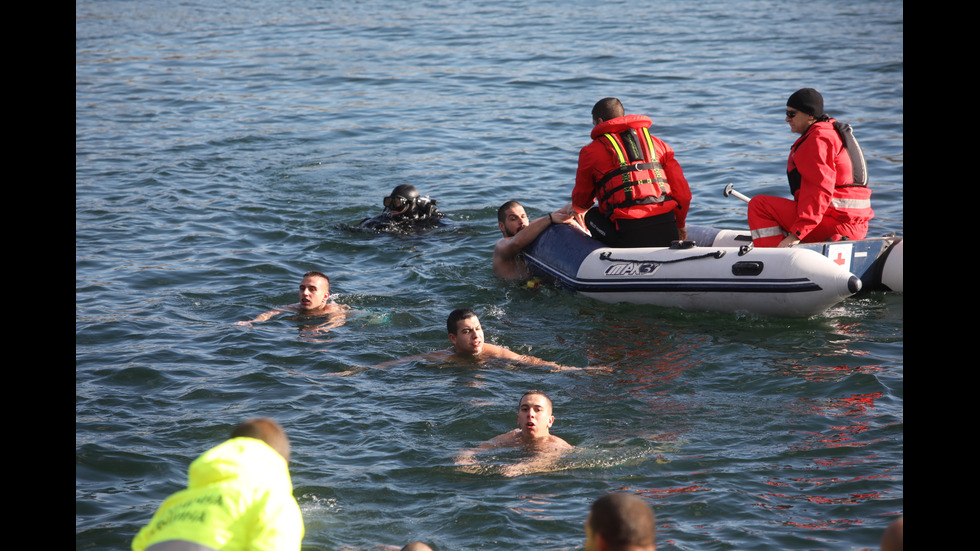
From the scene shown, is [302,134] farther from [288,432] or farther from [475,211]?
[288,432]

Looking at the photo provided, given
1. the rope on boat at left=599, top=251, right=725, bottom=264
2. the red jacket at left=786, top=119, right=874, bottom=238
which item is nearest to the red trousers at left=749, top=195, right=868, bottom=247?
the red jacket at left=786, top=119, right=874, bottom=238

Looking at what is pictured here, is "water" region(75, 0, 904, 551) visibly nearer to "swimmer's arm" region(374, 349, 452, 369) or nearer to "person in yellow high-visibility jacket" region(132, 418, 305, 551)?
"swimmer's arm" region(374, 349, 452, 369)

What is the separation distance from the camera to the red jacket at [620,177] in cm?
782

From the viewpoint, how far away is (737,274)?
24.2 ft

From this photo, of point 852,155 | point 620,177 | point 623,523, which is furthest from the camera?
point 620,177

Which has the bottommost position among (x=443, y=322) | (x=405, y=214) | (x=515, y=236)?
(x=443, y=322)

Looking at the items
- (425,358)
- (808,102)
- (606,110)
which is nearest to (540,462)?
(425,358)

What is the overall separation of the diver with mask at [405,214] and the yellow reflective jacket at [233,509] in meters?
→ 6.86

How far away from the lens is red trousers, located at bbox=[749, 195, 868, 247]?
7664 millimetres

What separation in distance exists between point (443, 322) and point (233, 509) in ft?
15.5

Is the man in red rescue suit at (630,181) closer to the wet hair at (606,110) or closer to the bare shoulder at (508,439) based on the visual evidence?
the wet hair at (606,110)

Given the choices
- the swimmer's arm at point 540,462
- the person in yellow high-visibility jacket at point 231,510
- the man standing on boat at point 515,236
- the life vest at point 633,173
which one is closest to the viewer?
the person in yellow high-visibility jacket at point 231,510

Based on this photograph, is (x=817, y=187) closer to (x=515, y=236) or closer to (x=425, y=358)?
(x=515, y=236)

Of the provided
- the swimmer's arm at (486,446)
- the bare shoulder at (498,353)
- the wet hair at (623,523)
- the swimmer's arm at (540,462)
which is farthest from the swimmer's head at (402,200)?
the wet hair at (623,523)
